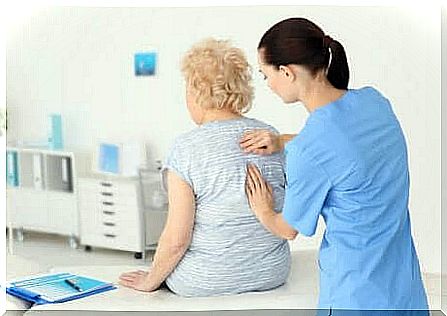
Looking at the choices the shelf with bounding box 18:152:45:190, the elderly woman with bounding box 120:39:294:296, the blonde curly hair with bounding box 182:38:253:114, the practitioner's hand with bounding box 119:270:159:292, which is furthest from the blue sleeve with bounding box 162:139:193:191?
the shelf with bounding box 18:152:45:190

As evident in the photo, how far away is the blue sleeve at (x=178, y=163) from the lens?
1.95m

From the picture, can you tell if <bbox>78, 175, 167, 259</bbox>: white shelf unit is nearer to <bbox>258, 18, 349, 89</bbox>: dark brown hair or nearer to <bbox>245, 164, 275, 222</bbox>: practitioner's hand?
<bbox>245, 164, 275, 222</bbox>: practitioner's hand

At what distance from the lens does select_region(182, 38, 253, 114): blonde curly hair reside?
200 cm

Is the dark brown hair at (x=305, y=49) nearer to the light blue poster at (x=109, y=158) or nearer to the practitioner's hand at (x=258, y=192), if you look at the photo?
the practitioner's hand at (x=258, y=192)

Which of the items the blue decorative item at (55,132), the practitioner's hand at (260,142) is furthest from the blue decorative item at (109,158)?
the practitioner's hand at (260,142)

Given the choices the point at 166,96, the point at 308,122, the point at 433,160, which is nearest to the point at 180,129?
the point at 166,96

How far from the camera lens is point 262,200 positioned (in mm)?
1975

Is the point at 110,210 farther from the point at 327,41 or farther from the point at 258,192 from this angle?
the point at 327,41

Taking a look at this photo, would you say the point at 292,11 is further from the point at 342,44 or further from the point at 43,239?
the point at 43,239

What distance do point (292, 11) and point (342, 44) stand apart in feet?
0.52

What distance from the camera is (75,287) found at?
83.8 inches

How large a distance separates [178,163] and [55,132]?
1.36ft

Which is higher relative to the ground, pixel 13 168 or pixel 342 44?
pixel 342 44

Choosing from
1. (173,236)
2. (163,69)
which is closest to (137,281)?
(173,236)
